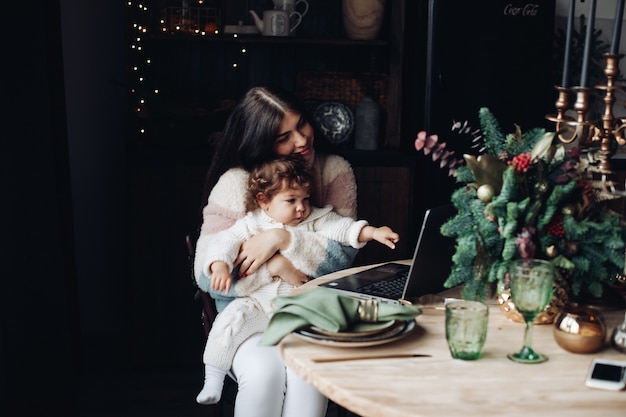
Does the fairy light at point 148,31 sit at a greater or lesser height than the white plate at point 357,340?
greater

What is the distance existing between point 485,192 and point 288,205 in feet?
2.65

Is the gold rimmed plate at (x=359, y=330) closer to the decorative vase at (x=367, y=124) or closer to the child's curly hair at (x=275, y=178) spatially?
the child's curly hair at (x=275, y=178)

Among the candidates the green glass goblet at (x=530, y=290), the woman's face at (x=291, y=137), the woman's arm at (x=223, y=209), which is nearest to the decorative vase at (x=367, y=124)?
the woman's face at (x=291, y=137)

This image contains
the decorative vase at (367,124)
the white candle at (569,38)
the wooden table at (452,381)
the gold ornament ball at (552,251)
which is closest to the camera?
the wooden table at (452,381)

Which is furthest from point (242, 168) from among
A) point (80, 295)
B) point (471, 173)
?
point (80, 295)

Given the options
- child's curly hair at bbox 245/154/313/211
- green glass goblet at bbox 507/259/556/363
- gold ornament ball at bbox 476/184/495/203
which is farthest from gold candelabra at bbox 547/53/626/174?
child's curly hair at bbox 245/154/313/211

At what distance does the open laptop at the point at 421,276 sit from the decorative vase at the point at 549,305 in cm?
18

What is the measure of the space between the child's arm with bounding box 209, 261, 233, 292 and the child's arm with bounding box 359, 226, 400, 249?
415 millimetres

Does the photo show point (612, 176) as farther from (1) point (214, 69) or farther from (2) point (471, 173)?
(1) point (214, 69)

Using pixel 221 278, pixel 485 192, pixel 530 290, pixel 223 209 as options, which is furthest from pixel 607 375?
pixel 223 209

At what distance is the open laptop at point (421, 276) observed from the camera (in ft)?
5.71

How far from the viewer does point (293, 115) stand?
2.38 metres

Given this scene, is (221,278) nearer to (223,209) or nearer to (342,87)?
(223,209)

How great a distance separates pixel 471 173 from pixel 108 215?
2302 mm
